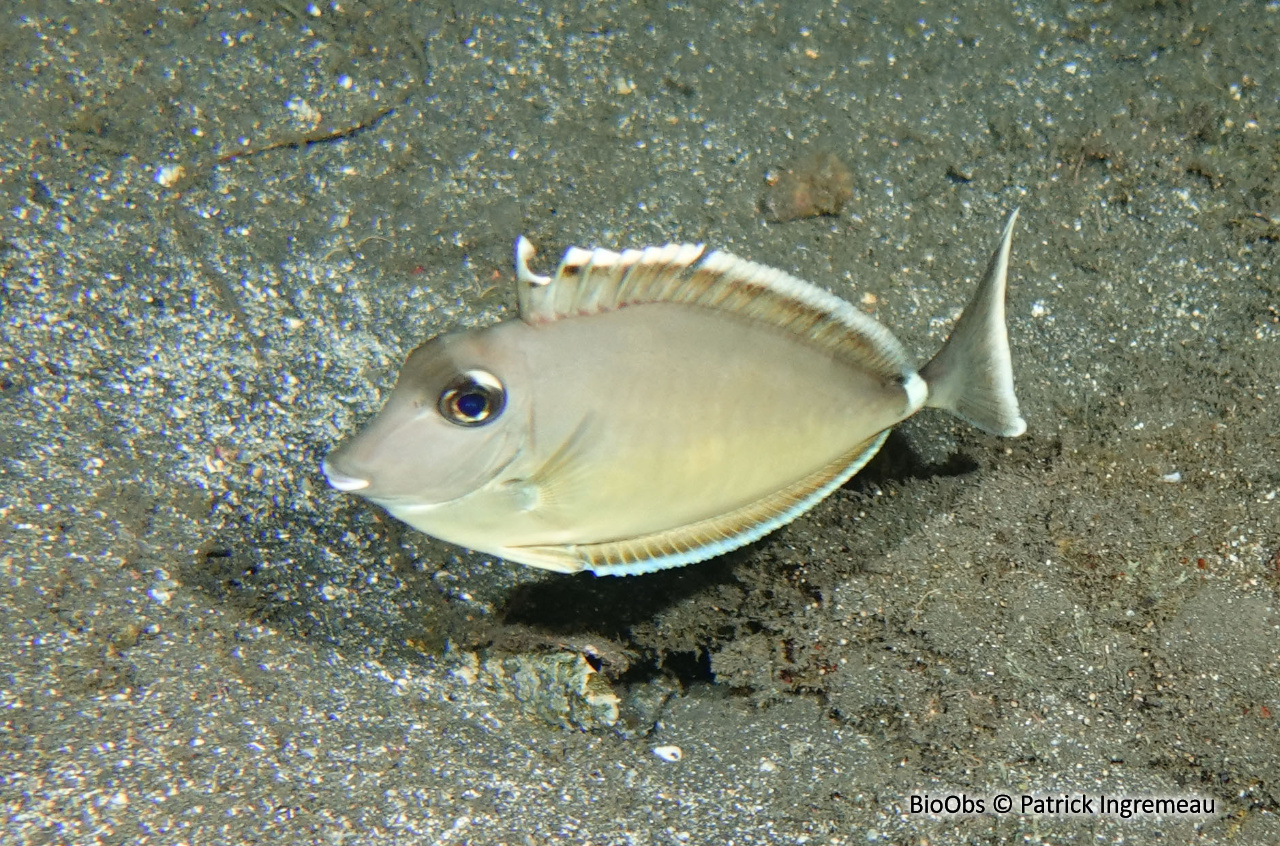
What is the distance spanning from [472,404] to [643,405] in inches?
14.0

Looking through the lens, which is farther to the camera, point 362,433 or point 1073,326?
point 1073,326

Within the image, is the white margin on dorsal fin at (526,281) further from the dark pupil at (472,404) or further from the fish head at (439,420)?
the dark pupil at (472,404)

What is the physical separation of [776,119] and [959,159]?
620 millimetres

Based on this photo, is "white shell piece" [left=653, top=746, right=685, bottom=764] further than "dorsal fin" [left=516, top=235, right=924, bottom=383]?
Yes

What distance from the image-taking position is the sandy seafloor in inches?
84.8

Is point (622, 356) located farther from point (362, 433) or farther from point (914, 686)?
point (914, 686)

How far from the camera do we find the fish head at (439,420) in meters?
1.43

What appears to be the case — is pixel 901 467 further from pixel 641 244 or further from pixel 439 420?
pixel 439 420

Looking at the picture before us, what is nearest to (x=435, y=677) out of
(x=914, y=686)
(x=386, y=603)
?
(x=386, y=603)

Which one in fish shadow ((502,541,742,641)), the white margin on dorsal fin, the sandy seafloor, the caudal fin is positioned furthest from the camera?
fish shadow ((502,541,742,641))

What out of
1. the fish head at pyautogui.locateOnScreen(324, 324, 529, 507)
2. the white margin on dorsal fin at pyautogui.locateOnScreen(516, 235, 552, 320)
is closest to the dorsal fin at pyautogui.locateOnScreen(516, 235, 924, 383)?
the white margin on dorsal fin at pyautogui.locateOnScreen(516, 235, 552, 320)

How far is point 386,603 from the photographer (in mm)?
2381

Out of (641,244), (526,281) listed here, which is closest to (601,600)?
(641,244)

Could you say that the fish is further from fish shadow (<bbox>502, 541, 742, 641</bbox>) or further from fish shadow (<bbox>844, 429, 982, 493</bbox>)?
fish shadow (<bbox>502, 541, 742, 641</bbox>)
